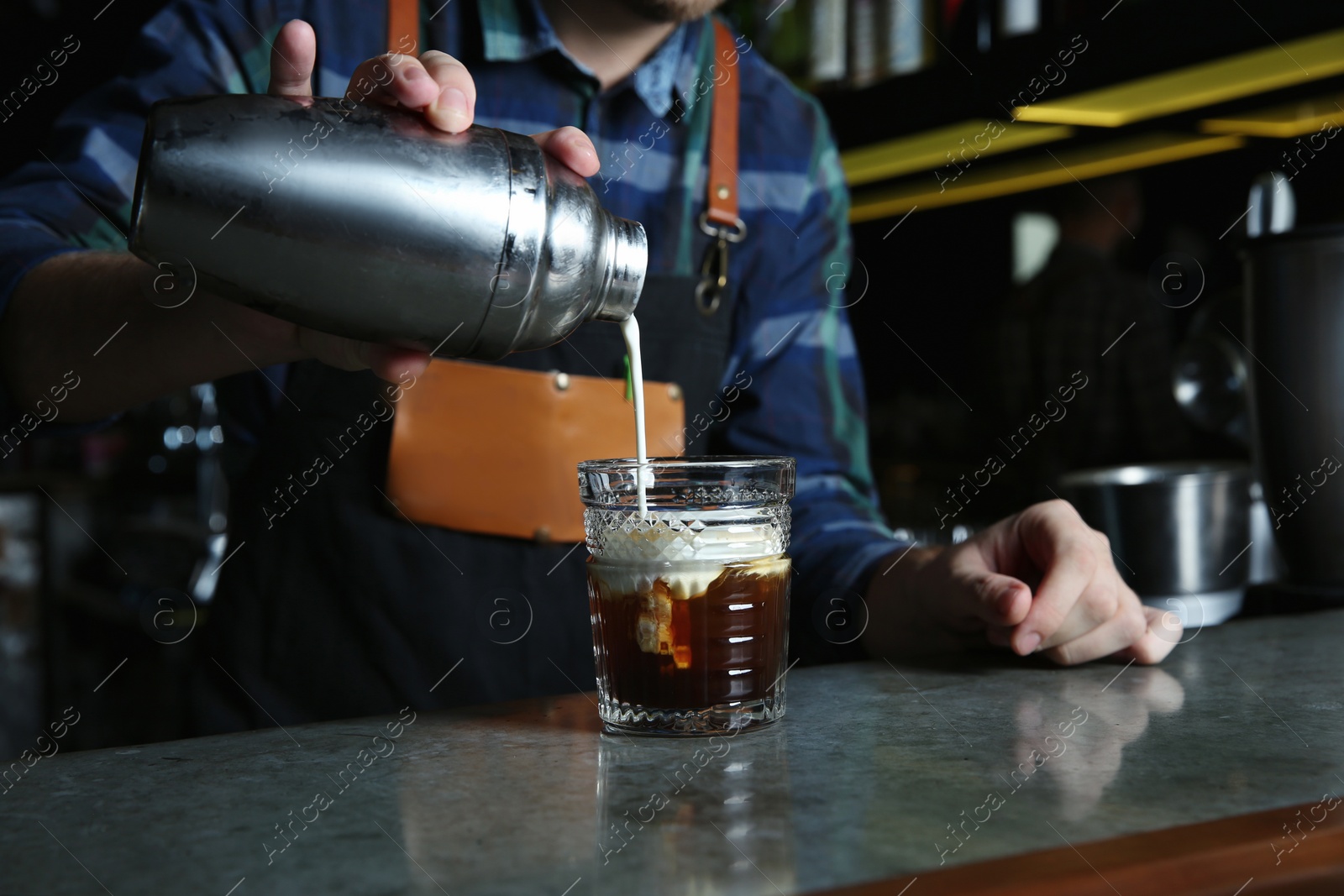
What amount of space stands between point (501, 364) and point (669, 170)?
0.35 metres

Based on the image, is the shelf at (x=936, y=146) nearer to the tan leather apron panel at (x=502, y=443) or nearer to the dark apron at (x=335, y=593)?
the tan leather apron panel at (x=502, y=443)

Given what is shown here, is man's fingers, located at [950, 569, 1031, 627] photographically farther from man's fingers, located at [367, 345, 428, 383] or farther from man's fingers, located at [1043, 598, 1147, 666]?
man's fingers, located at [367, 345, 428, 383]

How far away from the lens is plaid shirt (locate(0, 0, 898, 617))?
1154 millimetres

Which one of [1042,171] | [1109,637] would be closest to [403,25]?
[1109,637]

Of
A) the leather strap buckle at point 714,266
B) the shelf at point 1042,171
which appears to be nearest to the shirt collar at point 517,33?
the leather strap buckle at point 714,266

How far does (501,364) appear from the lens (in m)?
1.28

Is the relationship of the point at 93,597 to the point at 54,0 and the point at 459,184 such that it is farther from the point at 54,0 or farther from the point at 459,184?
the point at 459,184

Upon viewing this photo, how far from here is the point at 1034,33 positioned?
1.98m

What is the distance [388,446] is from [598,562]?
0.51 meters

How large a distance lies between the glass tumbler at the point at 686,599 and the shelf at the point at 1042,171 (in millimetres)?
2068

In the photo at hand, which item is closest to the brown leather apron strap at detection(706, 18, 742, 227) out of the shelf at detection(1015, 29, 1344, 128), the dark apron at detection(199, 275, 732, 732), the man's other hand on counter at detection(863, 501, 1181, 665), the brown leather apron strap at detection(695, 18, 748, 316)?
the brown leather apron strap at detection(695, 18, 748, 316)

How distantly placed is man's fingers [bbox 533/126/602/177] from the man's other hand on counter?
0.47 m

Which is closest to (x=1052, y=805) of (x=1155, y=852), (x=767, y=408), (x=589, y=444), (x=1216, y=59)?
(x=1155, y=852)

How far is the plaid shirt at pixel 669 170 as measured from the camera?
115cm
